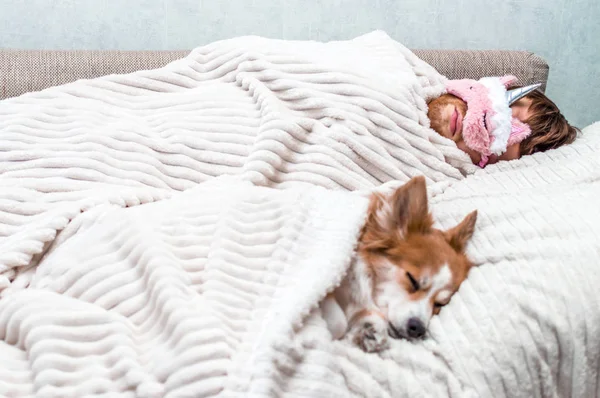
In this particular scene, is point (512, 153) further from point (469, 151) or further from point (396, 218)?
point (396, 218)

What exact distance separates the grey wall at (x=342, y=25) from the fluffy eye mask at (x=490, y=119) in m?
0.72

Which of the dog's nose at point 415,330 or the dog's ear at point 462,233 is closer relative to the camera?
the dog's nose at point 415,330

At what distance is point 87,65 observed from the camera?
179 cm

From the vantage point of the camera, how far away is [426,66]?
1.75 m

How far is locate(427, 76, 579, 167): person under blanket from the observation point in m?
1.62

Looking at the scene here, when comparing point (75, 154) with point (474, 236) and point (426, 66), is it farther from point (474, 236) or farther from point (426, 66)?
point (426, 66)

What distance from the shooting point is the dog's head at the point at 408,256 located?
3.72 feet

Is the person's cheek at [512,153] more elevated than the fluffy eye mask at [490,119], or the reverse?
the fluffy eye mask at [490,119]

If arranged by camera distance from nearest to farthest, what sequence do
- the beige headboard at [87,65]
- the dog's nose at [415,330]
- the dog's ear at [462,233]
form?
1. the dog's nose at [415,330]
2. the dog's ear at [462,233]
3. the beige headboard at [87,65]

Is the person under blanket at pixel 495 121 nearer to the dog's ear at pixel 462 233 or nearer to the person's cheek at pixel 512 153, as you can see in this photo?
the person's cheek at pixel 512 153

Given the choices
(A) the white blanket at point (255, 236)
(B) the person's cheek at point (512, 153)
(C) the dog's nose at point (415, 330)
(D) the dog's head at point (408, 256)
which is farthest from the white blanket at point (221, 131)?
(C) the dog's nose at point (415, 330)

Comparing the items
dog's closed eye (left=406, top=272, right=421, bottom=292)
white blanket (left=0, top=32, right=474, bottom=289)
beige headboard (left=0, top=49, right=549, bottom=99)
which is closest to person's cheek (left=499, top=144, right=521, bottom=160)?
white blanket (left=0, top=32, right=474, bottom=289)

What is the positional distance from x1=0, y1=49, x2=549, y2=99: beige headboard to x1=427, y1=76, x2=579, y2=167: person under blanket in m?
0.32

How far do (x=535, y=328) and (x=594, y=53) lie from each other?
6.50 feet
